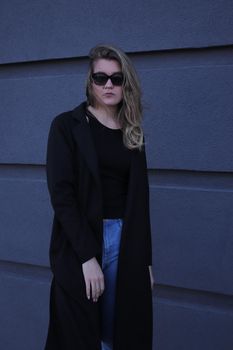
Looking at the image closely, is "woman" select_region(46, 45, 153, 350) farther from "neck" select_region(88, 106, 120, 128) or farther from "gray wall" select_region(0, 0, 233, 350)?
"gray wall" select_region(0, 0, 233, 350)

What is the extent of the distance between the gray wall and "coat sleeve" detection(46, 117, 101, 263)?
102cm

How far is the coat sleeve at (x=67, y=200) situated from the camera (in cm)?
194

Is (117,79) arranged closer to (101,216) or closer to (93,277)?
(101,216)

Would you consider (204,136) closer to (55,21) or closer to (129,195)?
(129,195)

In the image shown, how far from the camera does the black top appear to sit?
2039 millimetres

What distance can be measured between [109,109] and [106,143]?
0.16 m

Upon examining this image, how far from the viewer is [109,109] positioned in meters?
2.12

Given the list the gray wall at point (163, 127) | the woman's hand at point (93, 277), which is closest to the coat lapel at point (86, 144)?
the woman's hand at point (93, 277)

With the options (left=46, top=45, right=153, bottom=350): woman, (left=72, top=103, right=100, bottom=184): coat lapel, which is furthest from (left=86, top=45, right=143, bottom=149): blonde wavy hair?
(left=72, top=103, right=100, bottom=184): coat lapel

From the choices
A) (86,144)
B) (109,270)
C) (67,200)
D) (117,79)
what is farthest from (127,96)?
(109,270)

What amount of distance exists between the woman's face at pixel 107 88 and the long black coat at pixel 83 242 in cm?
10

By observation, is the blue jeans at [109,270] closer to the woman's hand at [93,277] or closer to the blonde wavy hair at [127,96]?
the woman's hand at [93,277]

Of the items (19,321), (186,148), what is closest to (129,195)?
(186,148)

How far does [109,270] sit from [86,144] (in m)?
0.55
